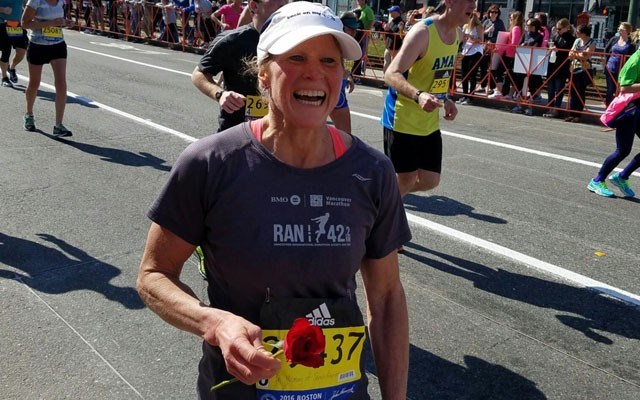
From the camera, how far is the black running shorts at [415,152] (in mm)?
5594

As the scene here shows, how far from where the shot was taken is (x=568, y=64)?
14.0 metres

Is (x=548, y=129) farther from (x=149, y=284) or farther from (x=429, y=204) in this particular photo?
(x=149, y=284)

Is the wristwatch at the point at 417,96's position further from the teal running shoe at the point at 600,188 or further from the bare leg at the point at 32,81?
the bare leg at the point at 32,81

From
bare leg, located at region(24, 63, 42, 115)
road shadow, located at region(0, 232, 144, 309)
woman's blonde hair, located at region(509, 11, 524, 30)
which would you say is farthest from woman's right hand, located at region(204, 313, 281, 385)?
woman's blonde hair, located at region(509, 11, 524, 30)

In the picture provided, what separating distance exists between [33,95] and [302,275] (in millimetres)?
8450

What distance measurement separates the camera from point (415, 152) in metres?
5.60

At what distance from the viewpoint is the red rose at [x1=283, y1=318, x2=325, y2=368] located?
1690mm

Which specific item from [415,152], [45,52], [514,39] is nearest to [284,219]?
[415,152]

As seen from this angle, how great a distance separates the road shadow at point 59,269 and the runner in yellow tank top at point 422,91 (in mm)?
2226

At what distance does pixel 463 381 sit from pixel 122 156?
574 centimetres

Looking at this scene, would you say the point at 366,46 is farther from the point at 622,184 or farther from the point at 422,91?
the point at 422,91

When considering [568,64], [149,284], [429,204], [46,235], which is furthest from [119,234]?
[568,64]

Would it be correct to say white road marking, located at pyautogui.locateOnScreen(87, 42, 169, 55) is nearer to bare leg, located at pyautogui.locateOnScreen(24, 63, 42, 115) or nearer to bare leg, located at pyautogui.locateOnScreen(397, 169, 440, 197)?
bare leg, located at pyautogui.locateOnScreen(24, 63, 42, 115)

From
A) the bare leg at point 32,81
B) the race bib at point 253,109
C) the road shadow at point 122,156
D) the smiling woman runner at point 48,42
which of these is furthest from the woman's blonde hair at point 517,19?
the race bib at point 253,109
